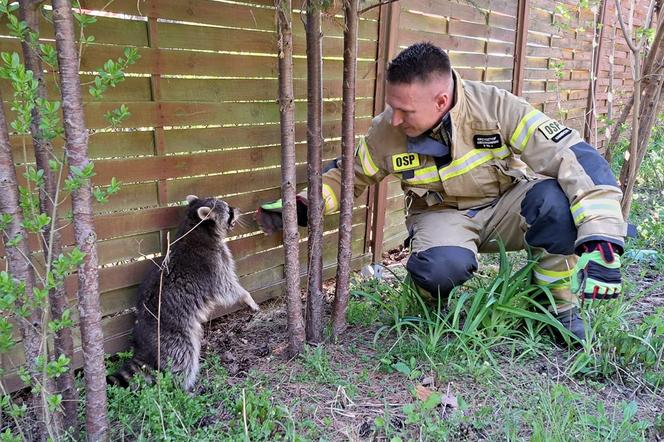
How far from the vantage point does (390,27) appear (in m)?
4.32

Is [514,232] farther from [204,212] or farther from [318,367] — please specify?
[204,212]

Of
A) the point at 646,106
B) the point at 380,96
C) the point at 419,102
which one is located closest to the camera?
the point at 419,102

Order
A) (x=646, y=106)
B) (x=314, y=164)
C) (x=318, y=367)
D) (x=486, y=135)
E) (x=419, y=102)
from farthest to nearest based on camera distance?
(x=646, y=106)
(x=486, y=135)
(x=419, y=102)
(x=314, y=164)
(x=318, y=367)

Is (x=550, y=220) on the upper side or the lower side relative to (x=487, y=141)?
lower

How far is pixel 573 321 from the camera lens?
297 cm

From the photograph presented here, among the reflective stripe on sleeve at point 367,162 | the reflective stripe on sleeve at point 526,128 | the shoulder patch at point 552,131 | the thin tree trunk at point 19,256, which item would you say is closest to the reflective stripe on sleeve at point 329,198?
the reflective stripe on sleeve at point 367,162

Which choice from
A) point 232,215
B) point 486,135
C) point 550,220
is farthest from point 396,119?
point 232,215

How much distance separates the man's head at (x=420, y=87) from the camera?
295 centimetres

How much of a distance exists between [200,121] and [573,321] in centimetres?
250

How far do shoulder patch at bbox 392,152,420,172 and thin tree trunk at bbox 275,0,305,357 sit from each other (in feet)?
2.66

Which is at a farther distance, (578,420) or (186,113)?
(186,113)

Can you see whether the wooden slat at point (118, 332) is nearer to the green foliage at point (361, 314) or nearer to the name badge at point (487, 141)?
the green foliage at point (361, 314)

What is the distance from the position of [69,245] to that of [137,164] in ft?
1.84

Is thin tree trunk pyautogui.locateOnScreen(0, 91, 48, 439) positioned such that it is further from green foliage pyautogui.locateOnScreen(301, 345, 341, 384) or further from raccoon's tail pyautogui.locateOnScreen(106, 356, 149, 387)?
green foliage pyautogui.locateOnScreen(301, 345, 341, 384)
